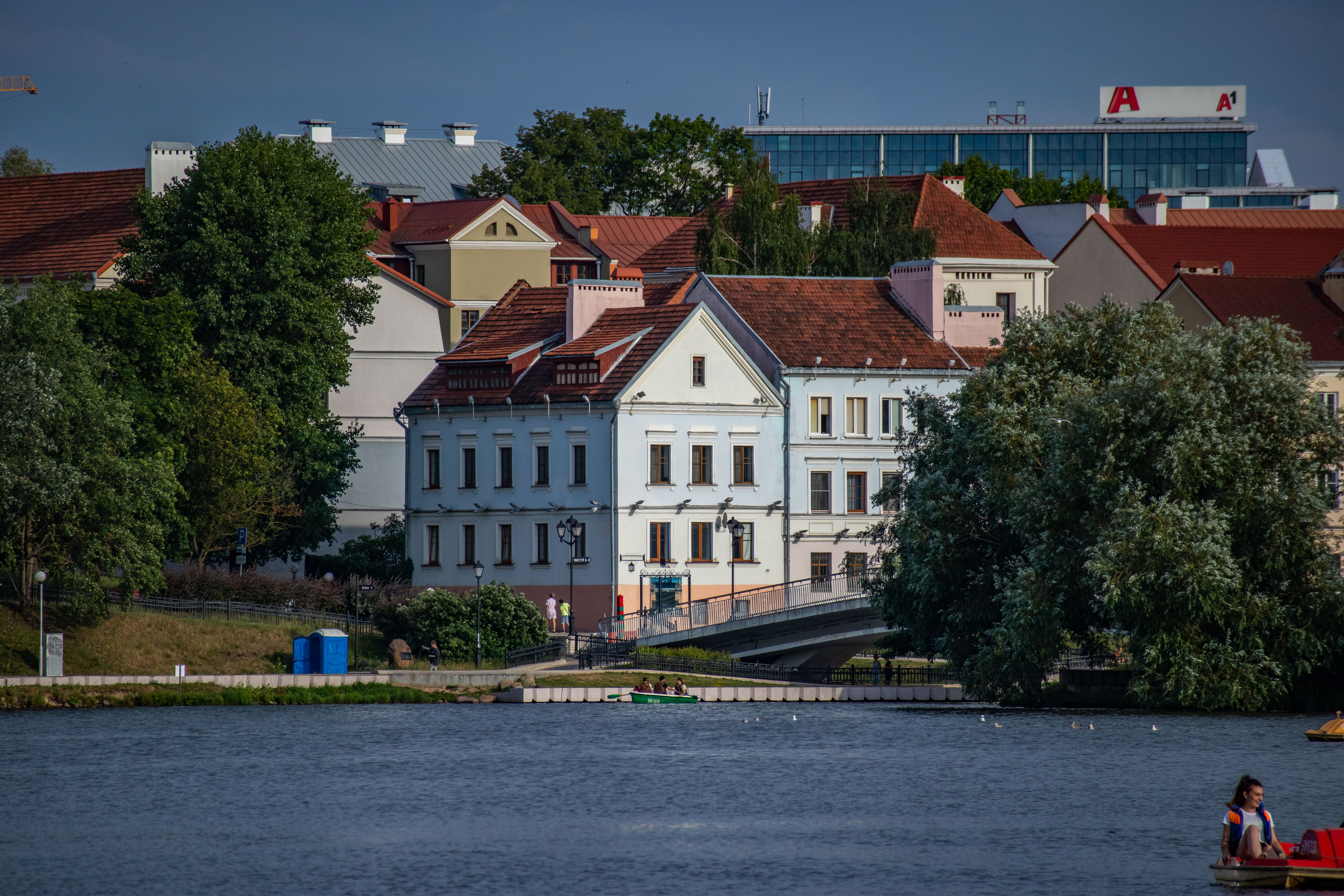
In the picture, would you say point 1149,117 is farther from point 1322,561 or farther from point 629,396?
point 1322,561

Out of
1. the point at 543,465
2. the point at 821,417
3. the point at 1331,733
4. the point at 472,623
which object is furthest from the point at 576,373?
the point at 1331,733

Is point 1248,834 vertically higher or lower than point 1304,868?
higher

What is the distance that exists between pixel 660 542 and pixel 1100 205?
45.4 m

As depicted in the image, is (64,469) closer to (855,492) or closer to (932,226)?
(855,492)

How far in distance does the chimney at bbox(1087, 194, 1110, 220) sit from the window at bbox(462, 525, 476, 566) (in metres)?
40.7

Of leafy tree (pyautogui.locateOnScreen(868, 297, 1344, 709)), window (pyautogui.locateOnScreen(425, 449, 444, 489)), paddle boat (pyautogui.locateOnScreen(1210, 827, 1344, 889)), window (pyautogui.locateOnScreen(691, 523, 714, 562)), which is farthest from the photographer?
window (pyautogui.locateOnScreen(425, 449, 444, 489))

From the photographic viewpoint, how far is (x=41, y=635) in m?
69.1

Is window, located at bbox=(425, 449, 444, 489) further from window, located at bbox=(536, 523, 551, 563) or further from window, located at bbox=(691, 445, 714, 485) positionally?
window, located at bbox=(691, 445, 714, 485)

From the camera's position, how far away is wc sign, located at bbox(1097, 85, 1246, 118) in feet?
636

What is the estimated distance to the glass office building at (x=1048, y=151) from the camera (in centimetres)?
19075

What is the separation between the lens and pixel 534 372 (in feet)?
285

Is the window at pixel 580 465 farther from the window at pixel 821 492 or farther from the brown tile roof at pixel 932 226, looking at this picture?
the brown tile roof at pixel 932 226

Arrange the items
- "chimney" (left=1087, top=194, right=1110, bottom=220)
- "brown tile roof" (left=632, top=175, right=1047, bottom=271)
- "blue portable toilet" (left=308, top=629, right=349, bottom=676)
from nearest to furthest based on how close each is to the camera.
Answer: "blue portable toilet" (left=308, top=629, right=349, bottom=676) < "brown tile roof" (left=632, top=175, right=1047, bottom=271) < "chimney" (left=1087, top=194, right=1110, bottom=220)

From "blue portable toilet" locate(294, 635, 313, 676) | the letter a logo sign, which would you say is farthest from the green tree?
the letter a logo sign
